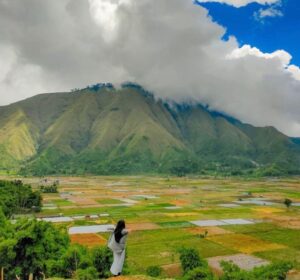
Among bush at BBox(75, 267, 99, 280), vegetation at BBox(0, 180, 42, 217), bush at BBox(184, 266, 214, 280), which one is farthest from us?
vegetation at BBox(0, 180, 42, 217)

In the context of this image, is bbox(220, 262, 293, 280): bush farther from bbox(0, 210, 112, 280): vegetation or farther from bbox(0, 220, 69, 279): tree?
bbox(0, 220, 69, 279): tree

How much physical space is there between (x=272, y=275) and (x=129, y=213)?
6423 cm

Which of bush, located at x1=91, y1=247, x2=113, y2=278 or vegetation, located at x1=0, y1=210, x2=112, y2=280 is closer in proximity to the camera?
vegetation, located at x1=0, y1=210, x2=112, y2=280

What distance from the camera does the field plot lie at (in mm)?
55344

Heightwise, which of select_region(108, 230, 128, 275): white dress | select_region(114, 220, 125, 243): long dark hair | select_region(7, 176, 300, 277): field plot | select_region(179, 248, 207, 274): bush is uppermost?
select_region(114, 220, 125, 243): long dark hair

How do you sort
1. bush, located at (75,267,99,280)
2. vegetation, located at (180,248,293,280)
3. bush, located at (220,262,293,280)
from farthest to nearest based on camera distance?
1. vegetation, located at (180,248,293,280)
2. bush, located at (220,262,293,280)
3. bush, located at (75,267,99,280)

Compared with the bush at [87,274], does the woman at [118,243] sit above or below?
above

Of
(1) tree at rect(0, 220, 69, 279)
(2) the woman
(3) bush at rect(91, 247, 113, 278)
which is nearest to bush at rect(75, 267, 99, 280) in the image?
(3) bush at rect(91, 247, 113, 278)

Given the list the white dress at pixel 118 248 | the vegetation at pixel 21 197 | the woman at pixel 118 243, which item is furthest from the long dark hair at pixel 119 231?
the vegetation at pixel 21 197

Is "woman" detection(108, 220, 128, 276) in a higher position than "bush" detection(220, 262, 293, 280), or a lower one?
higher

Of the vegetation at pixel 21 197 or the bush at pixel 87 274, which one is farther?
the vegetation at pixel 21 197

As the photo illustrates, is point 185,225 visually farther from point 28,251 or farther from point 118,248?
point 118,248

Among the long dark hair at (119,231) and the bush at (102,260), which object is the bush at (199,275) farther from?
the long dark hair at (119,231)

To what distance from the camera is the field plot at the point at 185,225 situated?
182 ft
